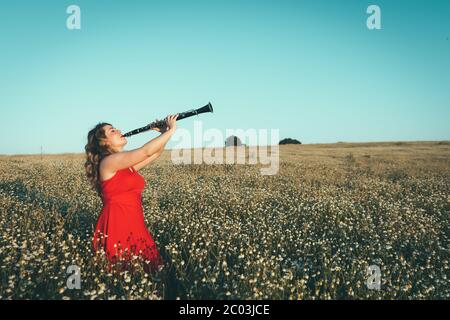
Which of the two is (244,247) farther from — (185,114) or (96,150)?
(96,150)

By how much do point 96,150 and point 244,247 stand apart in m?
2.61

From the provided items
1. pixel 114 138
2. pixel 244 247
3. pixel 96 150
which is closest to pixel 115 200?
pixel 96 150

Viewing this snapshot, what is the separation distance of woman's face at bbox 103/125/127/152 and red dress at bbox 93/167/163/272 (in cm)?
34

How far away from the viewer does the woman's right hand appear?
15.9 ft

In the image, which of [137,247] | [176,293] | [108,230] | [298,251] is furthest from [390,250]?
[108,230]

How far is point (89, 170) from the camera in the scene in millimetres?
5250

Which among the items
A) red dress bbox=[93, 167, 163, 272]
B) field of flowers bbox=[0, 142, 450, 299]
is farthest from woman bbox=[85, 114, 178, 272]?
field of flowers bbox=[0, 142, 450, 299]

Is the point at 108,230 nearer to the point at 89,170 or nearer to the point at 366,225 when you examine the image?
the point at 89,170

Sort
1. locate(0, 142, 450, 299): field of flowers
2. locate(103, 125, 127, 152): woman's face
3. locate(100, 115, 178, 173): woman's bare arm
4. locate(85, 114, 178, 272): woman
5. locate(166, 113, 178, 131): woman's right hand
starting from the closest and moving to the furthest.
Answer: locate(0, 142, 450, 299): field of flowers, locate(100, 115, 178, 173): woman's bare arm, locate(166, 113, 178, 131): woman's right hand, locate(85, 114, 178, 272): woman, locate(103, 125, 127, 152): woman's face

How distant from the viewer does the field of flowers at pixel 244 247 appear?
14.3 feet

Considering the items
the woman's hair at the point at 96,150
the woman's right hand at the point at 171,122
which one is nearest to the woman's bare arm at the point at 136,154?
the woman's right hand at the point at 171,122

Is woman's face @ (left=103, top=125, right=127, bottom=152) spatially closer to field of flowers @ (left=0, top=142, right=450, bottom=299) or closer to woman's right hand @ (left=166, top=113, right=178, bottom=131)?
woman's right hand @ (left=166, top=113, right=178, bottom=131)

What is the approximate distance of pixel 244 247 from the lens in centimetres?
581
